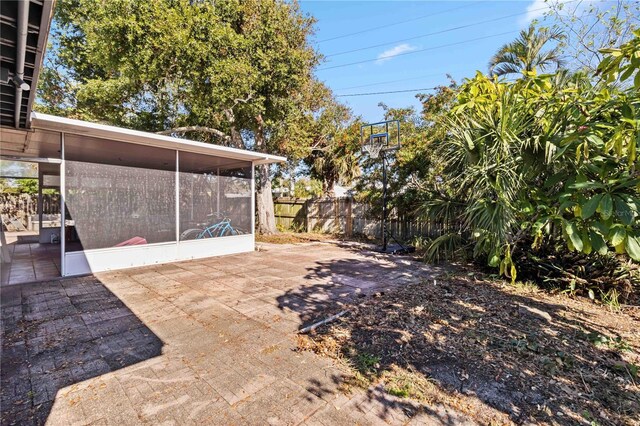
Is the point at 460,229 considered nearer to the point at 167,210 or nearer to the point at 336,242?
the point at 336,242

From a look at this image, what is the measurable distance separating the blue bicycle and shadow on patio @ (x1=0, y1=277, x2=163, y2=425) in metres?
2.41

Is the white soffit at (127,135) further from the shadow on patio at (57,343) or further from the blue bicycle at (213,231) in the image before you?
the shadow on patio at (57,343)

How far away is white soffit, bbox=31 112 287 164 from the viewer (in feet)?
13.9

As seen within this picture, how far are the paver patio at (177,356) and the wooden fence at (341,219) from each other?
4.23 m

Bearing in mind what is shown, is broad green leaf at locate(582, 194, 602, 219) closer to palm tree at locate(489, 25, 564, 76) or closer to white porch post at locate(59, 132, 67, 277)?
white porch post at locate(59, 132, 67, 277)

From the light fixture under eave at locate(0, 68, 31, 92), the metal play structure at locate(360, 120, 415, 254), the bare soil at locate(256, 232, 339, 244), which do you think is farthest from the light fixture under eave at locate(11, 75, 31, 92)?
the bare soil at locate(256, 232, 339, 244)

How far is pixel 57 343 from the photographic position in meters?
2.63

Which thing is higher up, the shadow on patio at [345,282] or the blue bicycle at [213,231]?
the blue bicycle at [213,231]

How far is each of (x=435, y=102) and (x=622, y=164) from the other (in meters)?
7.55

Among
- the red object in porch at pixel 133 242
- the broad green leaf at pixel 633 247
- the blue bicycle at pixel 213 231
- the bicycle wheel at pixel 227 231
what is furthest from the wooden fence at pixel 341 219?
the red object in porch at pixel 133 242

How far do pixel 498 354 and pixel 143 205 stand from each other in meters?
5.94

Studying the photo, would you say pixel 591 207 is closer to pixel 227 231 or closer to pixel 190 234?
pixel 190 234

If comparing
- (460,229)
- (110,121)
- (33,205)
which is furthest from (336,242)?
(33,205)

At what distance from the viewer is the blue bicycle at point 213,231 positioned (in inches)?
251
